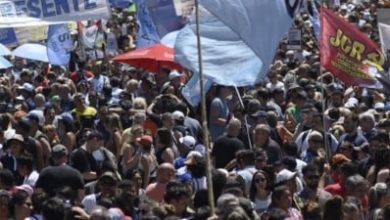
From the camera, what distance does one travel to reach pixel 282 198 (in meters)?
11.8

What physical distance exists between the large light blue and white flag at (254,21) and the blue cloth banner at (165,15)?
25.6 ft

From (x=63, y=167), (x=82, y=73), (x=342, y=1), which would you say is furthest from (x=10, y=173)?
(x=342, y=1)

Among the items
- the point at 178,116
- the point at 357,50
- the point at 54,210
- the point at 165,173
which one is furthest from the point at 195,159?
the point at 357,50

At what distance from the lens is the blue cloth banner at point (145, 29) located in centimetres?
2120

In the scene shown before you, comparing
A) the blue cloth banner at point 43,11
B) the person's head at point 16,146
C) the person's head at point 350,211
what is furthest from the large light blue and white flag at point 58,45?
the person's head at point 350,211

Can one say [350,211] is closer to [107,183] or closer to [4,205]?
[107,183]

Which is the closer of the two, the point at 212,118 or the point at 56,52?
the point at 212,118

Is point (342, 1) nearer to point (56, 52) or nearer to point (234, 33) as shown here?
point (56, 52)

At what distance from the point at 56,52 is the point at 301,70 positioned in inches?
178

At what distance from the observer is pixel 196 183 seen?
516 inches

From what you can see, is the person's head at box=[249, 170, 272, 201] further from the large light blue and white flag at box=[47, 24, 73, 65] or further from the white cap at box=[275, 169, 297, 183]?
the large light blue and white flag at box=[47, 24, 73, 65]

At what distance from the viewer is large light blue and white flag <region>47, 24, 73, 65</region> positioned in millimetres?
24625

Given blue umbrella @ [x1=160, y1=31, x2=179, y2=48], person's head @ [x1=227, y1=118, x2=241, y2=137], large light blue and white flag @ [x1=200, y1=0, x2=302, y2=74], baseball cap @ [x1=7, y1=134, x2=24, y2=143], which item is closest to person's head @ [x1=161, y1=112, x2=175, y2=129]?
person's head @ [x1=227, y1=118, x2=241, y2=137]

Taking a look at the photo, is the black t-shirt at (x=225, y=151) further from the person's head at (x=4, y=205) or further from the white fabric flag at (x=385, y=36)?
the person's head at (x=4, y=205)
